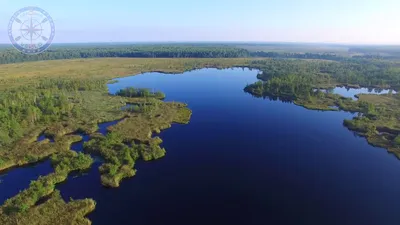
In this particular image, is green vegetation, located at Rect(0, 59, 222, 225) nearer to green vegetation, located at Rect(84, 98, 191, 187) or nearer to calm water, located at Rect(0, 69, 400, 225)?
green vegetation, located at Rect(84, 98, 191, 187)

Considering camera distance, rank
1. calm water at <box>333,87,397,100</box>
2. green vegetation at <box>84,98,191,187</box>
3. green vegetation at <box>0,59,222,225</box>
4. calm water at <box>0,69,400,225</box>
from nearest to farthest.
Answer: green vegetation at <box>0,59,222,225</box> → calm water at <box>0,69,400,225</box> → green vegetation at <box>84,98,191,187</box> → calm water at <box>333,87,397,100</box>

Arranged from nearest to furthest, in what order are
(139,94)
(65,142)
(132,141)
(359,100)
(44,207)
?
(44,207), (65,142), (132,141), (359,100), (139,94)

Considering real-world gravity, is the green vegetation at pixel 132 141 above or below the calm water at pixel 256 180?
above

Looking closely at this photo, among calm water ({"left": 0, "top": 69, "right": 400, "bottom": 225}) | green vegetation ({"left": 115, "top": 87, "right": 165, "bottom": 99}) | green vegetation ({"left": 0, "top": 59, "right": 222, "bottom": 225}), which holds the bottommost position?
calm water ({"left": 0, "top": 69, "right": 400, "bottom": 225})

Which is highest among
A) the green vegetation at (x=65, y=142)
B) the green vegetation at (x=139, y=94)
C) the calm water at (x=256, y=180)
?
the green vegetation at (x=139, y=94)

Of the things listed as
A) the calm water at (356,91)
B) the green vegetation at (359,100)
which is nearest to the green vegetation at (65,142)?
the green vegetation at (359,100)

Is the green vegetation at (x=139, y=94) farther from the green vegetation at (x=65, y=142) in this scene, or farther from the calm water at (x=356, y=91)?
the calm water at (x=356, y=91)

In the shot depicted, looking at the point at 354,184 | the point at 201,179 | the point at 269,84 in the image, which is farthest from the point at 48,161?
the point at 269,84

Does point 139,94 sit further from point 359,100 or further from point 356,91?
point 356,91

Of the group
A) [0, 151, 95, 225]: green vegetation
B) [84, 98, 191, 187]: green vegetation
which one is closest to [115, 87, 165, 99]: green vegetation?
[84, 98, 191, 187]: green vegetation

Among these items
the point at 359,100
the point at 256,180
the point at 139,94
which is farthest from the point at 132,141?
the point at 359,100
